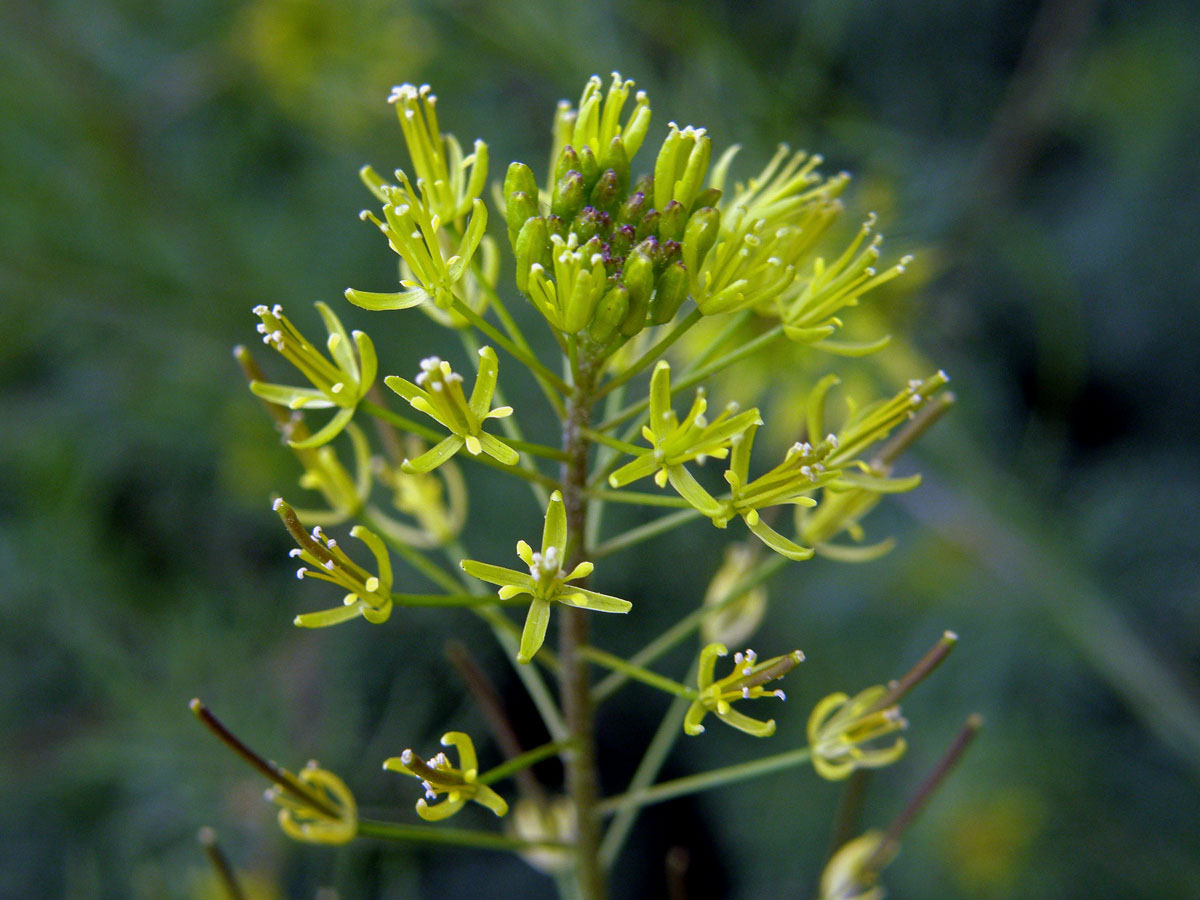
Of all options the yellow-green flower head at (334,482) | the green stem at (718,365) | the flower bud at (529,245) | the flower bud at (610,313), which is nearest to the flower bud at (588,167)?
the flower bud at (529,245)

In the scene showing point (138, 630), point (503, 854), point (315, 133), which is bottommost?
point (503, 854)

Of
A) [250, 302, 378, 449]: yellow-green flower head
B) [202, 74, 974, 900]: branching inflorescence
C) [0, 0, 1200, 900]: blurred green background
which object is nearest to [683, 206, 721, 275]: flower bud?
[202, 74, 974, 900]: branching inflorescence

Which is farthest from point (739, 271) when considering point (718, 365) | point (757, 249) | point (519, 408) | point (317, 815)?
point (519, 408)

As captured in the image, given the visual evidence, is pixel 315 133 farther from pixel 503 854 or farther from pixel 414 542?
pixel 503 854

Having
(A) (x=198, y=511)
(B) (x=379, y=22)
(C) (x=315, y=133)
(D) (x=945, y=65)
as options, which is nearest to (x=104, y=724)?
(A) (x=198, y=511)

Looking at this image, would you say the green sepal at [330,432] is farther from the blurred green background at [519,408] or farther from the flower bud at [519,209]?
the blurred green background at [519,408]

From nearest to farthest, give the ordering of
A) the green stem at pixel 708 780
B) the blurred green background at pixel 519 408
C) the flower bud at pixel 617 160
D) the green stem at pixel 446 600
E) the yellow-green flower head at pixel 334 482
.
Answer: the green stem at pixel 446 600 < the flower bud at pixel 617 160 < the green stem at pixel 708 780 < the yellow-green flower head at pixel 334 482 < the blurred green background at pixel 519 408
